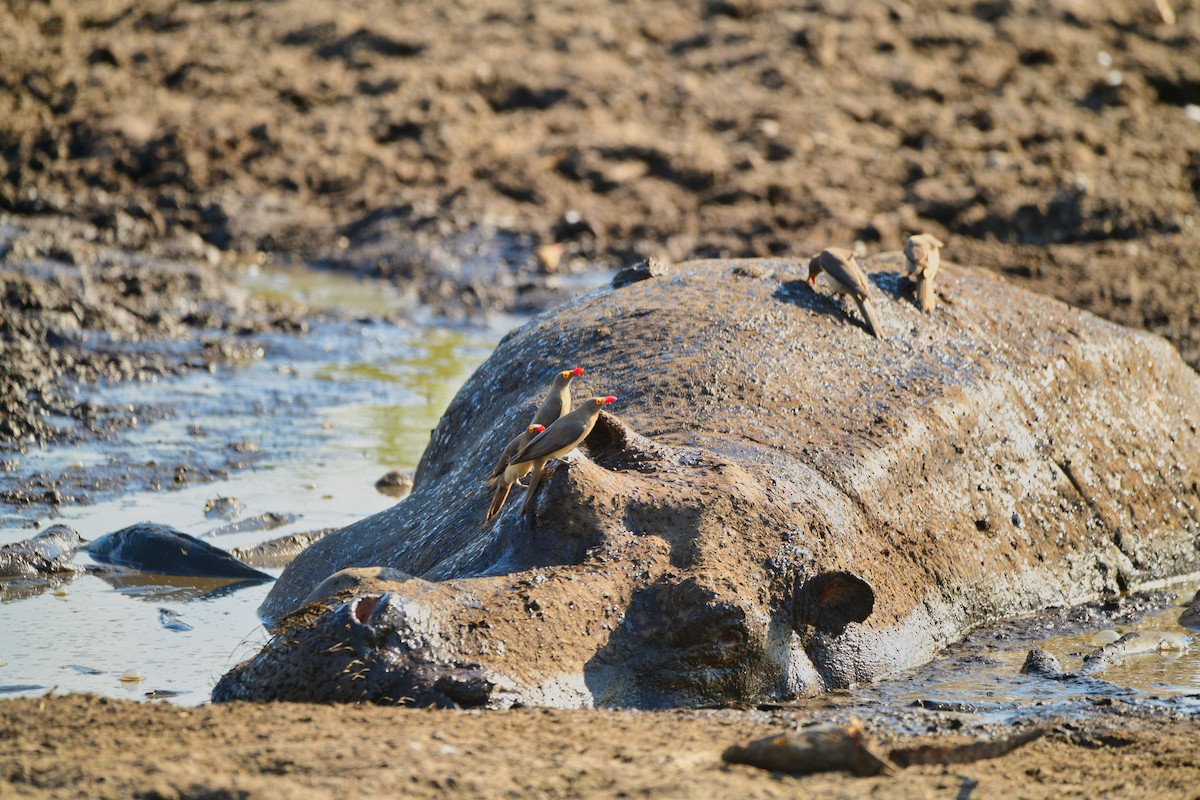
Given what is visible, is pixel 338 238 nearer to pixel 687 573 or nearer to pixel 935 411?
pixel 935 411

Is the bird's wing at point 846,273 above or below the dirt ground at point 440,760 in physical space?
above

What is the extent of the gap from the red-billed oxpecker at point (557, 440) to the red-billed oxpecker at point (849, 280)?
2224mm

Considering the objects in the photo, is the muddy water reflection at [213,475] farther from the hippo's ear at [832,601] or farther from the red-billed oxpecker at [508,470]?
the hippo's ear at [832,601]

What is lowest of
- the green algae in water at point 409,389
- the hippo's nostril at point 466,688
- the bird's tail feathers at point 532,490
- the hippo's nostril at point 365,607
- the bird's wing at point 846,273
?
the green algae in water at point 409,389

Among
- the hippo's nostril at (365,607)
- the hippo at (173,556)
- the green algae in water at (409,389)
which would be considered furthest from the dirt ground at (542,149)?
the hippo's nostril at (365,607)

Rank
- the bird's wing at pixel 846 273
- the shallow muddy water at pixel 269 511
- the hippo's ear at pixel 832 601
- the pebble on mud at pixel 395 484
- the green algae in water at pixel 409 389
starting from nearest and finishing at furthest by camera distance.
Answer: the hippo's ear at pixel 832 601
the shallow muddy water at pixel 269 511
the bird's wing at pixel 846 273
the pebble on mud at pixel 395 484
the green algae in water at pixel 409 389

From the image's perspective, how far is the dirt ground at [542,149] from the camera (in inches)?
573

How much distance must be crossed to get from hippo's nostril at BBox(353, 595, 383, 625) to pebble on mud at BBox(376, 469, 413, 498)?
4486 millimetres

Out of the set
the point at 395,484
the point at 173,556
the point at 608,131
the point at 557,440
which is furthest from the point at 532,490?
the point at 608,131

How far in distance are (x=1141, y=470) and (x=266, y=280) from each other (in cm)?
1059

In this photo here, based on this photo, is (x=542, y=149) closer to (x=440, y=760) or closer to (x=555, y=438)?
(x=555, y=438)

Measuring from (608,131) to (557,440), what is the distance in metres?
13.3

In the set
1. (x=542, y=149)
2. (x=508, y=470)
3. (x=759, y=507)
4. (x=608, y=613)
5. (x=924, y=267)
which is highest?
(x=924, y=267)

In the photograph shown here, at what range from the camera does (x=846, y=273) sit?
24.2 feet
